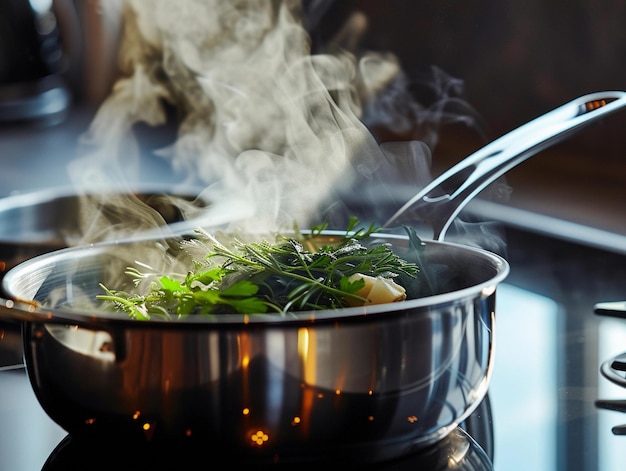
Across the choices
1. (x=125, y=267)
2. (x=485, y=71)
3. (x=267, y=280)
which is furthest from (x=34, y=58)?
(x=267, y=280)

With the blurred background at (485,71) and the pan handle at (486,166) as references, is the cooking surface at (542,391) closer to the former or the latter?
the pan handle at (486,166)

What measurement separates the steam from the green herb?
22 cm

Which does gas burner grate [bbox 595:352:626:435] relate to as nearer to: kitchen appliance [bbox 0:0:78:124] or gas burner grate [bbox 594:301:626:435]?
gas burner grate [bbox 594:301:626:435]

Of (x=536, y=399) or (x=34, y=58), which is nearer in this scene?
(x=536, y=399)

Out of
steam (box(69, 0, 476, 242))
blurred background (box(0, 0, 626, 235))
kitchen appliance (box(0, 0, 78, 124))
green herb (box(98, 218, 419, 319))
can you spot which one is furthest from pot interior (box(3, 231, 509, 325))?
kitchen appliance (box(0, 0, 78, 124))

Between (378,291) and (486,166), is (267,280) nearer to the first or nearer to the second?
(378,291)

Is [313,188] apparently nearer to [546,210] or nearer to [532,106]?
[546,210]

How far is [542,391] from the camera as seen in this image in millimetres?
803

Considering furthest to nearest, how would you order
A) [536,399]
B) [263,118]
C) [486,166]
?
[263,118], [486,166], [536,399]

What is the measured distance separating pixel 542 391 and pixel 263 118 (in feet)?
4.58

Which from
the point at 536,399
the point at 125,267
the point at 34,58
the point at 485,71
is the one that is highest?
the point at 34,58

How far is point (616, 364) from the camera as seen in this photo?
846 mm

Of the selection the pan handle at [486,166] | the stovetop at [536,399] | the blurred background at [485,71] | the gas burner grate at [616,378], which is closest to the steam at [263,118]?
the blurred background at [485,71]

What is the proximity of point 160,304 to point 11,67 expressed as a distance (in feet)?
7.71
